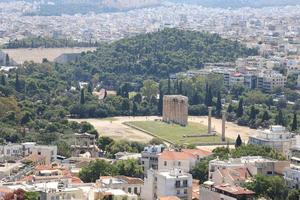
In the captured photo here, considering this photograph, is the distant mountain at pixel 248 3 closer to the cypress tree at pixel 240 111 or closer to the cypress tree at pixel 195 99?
the cypress tree at pixel 195 99

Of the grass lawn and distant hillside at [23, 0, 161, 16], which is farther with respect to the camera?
distant hillside at [23, 0, 161, 16]

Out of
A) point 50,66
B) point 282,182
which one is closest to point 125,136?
point 282,182

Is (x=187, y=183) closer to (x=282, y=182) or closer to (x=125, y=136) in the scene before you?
(x=282, y=182)

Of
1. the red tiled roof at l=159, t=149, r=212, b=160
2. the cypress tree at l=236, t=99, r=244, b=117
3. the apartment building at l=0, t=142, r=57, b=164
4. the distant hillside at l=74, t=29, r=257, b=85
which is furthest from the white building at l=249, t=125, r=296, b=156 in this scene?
the distant hillside at l=74, t=29, r=257, b=85

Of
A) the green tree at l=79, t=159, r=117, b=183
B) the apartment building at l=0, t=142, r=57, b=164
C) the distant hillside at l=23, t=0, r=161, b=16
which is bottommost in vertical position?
the apartment building at l=0, t=142, r=57, b=164

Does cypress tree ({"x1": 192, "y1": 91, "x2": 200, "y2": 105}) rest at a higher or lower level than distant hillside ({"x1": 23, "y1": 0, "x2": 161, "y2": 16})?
lower

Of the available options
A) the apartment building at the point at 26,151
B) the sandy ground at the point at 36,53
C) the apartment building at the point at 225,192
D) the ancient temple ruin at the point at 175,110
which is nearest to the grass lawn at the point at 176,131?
the ancient temple ruin at the point at 175,110

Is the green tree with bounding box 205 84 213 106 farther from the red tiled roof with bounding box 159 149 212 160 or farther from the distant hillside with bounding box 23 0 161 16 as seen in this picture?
the distant hillside with bounding box 23 0 161 16
